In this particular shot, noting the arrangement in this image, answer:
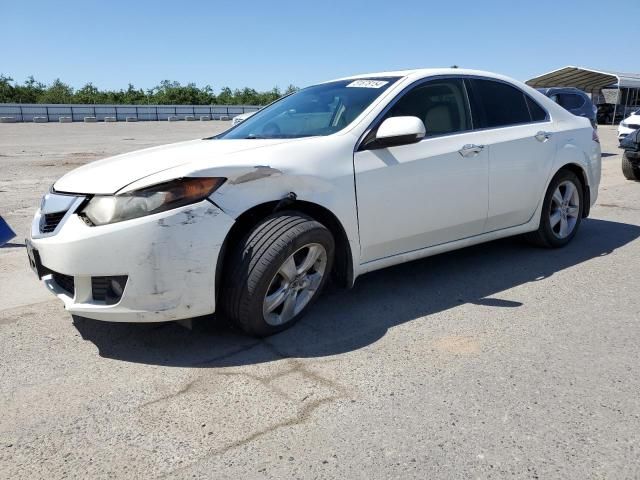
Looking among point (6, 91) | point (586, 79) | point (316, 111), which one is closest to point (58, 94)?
point (6, 91)

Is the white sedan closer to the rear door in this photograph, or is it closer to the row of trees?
the rear door

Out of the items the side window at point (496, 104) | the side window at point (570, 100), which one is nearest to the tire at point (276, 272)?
the side window at point (496, 104)

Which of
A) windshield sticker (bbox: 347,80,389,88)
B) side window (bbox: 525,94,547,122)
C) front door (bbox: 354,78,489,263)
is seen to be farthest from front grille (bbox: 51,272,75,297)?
side window (bbox: 525,94,547,122)

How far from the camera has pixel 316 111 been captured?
4.12m

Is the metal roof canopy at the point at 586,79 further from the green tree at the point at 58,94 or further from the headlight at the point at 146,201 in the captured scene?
the green tree at the point at 58,94

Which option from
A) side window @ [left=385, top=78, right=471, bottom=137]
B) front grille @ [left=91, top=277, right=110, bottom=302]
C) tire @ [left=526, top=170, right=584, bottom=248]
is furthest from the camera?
tire @ [left=526, top=170, right=584, bottom=248]

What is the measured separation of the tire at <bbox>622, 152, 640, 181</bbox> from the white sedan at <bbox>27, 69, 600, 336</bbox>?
5.78 m

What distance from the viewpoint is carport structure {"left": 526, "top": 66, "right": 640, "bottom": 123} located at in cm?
3581

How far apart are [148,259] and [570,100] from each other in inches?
561

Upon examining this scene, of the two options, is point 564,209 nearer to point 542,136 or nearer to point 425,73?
point 542,136

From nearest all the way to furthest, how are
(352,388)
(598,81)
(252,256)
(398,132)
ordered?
(352,388)
(252,256)
(398,132)
(598,81)

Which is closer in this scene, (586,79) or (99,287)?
(99,287)

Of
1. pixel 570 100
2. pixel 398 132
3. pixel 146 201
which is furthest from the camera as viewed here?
pixel 570 100

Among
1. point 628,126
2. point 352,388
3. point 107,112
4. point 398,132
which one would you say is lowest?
point 352,388
